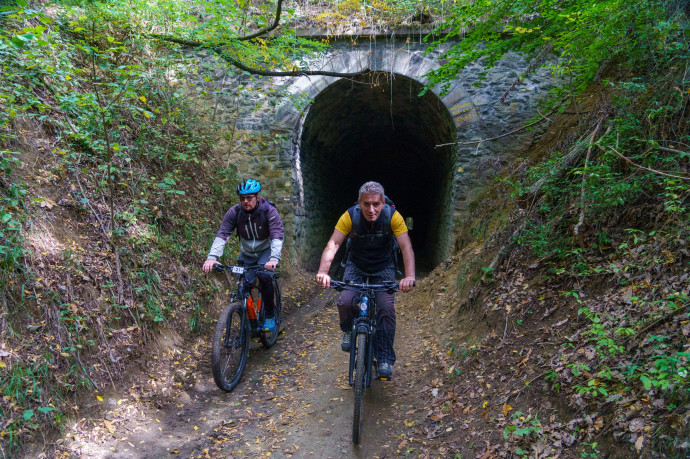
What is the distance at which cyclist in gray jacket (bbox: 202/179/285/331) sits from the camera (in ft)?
14.6

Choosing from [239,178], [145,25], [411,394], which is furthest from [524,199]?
[145,25]

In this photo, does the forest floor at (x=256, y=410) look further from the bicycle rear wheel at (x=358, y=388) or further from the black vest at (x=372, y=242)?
the black vest at (x=372, y=242)

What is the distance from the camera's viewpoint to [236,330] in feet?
14.0

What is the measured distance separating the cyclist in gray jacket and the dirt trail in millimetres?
842

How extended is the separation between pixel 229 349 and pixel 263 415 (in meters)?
0.85

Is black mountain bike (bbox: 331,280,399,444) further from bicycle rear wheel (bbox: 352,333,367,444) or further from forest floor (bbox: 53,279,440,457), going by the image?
forest floor (bbox: 53,279,440,457)

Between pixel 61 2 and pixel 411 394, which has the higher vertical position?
pixel 61 2

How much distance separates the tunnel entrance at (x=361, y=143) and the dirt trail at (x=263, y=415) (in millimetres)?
4682

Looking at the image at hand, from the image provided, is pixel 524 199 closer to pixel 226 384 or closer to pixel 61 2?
pixel 226 384

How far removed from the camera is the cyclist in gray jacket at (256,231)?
175 inches

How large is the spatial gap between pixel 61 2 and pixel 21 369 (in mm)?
5235

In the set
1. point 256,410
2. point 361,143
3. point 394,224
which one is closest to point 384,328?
point 394,224

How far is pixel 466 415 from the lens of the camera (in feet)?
10.4

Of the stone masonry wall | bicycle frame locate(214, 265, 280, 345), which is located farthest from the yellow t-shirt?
the stone masonry wall
